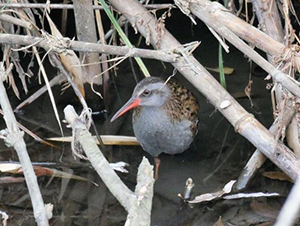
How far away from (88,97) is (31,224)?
126 cm

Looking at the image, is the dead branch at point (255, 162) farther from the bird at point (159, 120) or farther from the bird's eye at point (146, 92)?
the bird's eye at point (146, 92)

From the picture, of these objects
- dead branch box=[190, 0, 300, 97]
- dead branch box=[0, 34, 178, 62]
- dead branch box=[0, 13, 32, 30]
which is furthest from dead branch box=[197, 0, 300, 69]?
dead branch box=[0, 13, 32, 30]

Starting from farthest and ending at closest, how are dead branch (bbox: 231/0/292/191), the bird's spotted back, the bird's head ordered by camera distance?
1. the bird's spotted back
2. the bird's head
3. dead branch (bbox: 231/0/292/191)

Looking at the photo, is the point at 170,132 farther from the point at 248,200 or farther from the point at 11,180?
the point at 11,180

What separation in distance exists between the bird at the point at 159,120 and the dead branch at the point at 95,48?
63 centimetres

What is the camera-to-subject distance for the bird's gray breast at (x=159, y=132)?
3.72m

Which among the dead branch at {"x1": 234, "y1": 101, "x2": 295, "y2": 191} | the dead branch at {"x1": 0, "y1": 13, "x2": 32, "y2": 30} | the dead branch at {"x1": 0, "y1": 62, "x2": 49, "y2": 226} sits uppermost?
the dead branch at {"x1": 0, "y1": 13, "x2": 32, "y2": 30}

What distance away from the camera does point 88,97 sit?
4.21 m

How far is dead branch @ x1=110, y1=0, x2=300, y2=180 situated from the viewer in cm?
312

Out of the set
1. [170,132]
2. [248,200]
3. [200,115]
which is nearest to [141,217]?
[248,200]

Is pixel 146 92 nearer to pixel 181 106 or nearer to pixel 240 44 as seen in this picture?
pixel 181 106

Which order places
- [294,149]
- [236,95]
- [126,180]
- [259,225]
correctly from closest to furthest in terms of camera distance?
[259,225], [294,149], [126,180], [236,95]

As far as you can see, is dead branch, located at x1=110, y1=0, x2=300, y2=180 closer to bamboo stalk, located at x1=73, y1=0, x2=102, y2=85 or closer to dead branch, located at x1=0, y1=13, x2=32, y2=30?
bamboo stalk, located at x1=73, y1=0, x2=102, y2=85

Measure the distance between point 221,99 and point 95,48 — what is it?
2.55 ft
